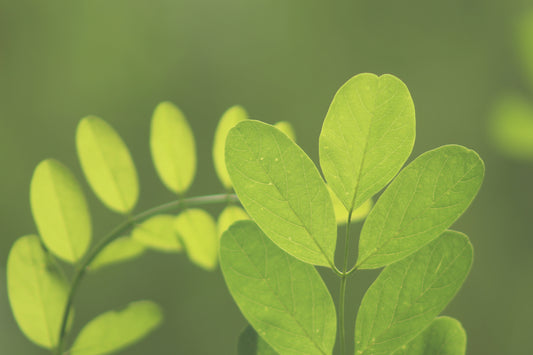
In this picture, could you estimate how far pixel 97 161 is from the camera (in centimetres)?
27

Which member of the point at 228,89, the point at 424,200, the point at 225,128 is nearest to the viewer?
the point at 424,200

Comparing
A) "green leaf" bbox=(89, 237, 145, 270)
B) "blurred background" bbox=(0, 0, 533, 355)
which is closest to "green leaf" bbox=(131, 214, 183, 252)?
"green leaf" bbox=(89, 237, 145, 270)

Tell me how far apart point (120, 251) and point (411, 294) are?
0.59ft

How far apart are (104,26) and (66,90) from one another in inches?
11.3

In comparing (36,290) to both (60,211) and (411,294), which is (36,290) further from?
(411,294)

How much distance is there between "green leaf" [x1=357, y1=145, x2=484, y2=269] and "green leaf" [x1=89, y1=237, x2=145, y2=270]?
0.53 feet

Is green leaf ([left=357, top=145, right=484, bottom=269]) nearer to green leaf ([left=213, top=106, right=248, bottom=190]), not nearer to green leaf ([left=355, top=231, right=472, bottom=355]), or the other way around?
green leaf ([left=355, top=231, right=472, bottom=355])

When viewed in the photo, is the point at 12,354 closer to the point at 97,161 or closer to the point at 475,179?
the point at 97,161

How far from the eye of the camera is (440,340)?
0.55 feet

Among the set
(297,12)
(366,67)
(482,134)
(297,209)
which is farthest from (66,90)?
(297,209)

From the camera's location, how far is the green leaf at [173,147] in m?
0.28

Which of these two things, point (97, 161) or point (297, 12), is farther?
point (297, 12)

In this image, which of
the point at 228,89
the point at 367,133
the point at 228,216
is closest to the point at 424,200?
the point at 367,133

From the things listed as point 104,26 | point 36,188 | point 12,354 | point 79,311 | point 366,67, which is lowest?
point 79,311
